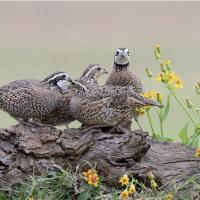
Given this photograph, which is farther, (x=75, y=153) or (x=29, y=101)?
(x=29, y=101)

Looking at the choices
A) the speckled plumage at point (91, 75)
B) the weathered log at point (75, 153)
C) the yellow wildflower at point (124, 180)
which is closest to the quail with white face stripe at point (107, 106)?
the weathered log at point (75, 153)

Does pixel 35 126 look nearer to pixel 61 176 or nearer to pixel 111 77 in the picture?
pixel 61 176

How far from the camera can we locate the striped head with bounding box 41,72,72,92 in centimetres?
945

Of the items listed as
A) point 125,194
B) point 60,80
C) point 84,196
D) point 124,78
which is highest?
point 60,80

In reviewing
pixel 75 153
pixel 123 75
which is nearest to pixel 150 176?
pixel 75 153

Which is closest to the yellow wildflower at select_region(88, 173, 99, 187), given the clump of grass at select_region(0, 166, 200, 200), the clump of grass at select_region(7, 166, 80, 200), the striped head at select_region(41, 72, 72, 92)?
the clump of grass at select_region(0, 166, 200, 200)

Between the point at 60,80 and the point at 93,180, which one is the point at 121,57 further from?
the point at 93,180

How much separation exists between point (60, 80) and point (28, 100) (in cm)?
44

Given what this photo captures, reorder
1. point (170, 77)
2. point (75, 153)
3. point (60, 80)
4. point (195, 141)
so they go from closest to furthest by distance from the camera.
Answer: point (75, 153)
point (60, 80)
point (170, 77)
point (195, 141)

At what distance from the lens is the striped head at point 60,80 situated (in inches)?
372

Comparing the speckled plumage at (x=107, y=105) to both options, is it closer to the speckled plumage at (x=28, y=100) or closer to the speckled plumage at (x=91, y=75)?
the speckled plumage at (x=28, y=100)

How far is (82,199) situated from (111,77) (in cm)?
231

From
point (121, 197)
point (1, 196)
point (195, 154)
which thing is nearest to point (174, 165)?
point (195, 154)

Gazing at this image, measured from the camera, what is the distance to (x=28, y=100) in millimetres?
9203
